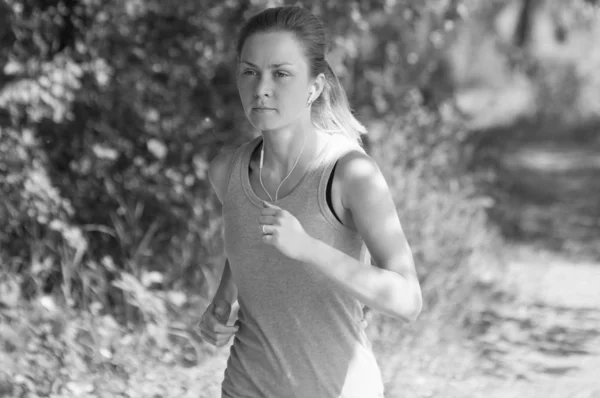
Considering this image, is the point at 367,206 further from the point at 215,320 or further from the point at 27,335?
the point at 27,335

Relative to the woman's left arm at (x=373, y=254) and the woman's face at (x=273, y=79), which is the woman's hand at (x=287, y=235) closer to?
the woman's left arm at (x=373, y=254)

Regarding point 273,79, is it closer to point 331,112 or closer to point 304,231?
point 331,112

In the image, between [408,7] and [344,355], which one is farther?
[408,7]

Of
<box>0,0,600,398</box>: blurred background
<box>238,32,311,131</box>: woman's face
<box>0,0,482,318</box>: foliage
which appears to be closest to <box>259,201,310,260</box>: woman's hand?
<box>238,32,311,131</box>: woman's face

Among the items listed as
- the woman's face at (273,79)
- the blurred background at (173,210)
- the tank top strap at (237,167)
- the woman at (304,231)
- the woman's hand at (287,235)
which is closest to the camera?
the woman's hand at (287,235)

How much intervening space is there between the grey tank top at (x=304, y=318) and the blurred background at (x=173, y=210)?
73.9 inches

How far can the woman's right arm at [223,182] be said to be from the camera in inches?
86.0

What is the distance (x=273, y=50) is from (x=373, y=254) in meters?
0.48

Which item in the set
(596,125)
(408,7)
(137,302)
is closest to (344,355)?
(137,302)

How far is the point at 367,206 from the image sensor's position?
1870mm

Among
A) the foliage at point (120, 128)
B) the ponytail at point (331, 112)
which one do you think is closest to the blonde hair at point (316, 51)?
the ponytail at point (331, 112)

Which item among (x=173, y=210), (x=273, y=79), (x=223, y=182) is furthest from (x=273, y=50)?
(x=173, y=210)

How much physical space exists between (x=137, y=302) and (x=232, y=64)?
178 cm

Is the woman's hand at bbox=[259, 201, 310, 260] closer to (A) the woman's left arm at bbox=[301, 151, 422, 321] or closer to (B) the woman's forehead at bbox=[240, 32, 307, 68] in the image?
(A) the woman's left arm at bbox=[301, 151, 422, 321]
